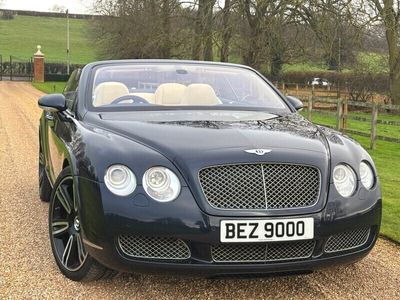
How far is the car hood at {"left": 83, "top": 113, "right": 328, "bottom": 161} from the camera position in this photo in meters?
3.44

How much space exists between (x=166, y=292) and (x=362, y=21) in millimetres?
20700

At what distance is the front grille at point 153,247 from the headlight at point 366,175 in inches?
49.1

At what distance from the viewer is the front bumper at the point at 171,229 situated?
10.4ft

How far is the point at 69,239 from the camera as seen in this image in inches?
153

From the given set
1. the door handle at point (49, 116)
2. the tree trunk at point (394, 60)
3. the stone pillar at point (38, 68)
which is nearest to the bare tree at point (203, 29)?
the tree trunk at point (394, 60)

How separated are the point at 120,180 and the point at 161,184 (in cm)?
24

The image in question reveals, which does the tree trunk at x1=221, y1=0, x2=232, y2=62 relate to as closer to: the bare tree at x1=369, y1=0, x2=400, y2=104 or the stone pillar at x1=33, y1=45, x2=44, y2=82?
the bare tree at x1=369, y1=0, x2=400, y2=104

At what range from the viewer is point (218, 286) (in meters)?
3.77

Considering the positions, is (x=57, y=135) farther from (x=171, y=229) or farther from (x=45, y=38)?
(x=45, y=38)

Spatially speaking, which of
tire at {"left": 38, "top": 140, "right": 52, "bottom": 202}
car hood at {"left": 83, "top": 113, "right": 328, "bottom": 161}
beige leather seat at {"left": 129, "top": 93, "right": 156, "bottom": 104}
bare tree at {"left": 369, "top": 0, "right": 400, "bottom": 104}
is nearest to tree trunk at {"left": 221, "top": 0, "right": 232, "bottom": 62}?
bare tree at {"left": 369, "top": 0, "right": 400, "bottom": 104}

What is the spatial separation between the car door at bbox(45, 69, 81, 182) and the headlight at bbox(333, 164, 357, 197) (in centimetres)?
201

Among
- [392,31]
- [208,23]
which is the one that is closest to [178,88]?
[208,23]

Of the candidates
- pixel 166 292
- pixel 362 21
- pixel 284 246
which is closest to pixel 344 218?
pixel 284 246

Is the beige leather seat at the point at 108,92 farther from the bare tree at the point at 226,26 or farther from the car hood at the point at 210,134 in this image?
the bare tree at the point at 226,26
